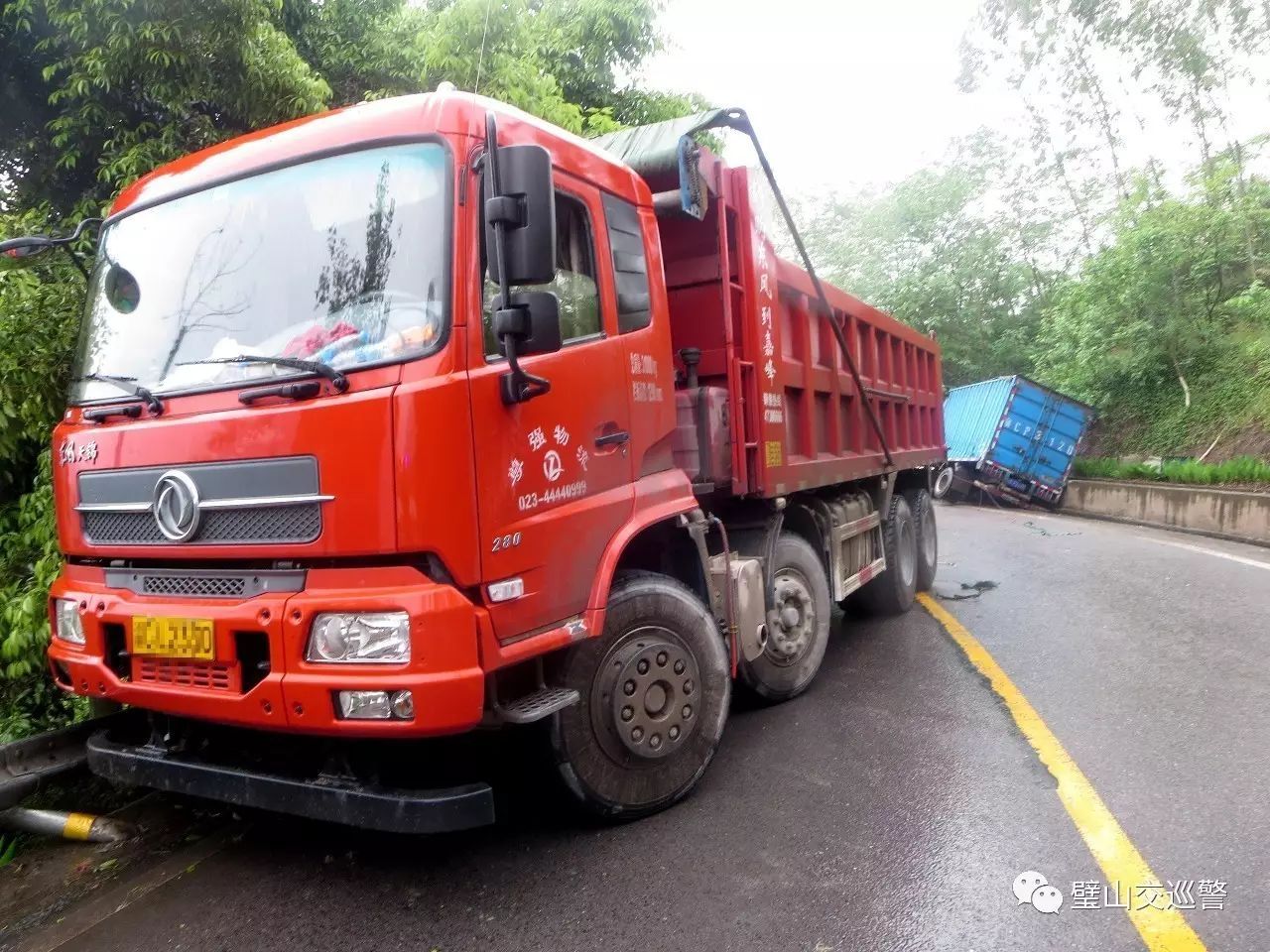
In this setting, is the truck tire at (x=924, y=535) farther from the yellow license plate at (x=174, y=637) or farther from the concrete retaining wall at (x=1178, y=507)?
the concrete retaining wall at (x=1178, y=507)

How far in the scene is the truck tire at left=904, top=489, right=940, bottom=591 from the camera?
821 centimetres

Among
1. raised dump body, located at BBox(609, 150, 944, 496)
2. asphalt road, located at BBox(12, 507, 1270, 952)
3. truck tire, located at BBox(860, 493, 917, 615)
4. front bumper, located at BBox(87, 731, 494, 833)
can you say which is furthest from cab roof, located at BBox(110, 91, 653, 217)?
truck tire, located at BBox(860, 493, 917, 615)

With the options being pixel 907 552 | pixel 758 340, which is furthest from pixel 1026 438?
pixel 758 340

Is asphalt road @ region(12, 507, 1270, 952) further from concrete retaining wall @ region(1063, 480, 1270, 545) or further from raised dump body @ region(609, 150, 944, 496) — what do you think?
concrete retaining wall @ region(1063, 480, 1270, 545)

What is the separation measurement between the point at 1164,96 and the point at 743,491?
80.3ft

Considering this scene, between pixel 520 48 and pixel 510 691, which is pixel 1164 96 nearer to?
pixel 520 48

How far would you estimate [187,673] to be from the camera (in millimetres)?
2865

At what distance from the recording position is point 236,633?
2752 millimetres

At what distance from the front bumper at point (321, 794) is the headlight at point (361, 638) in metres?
0.45

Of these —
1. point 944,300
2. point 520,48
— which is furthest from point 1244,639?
point 944,300

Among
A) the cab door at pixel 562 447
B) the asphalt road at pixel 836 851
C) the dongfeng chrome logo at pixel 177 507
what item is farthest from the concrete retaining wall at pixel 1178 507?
the dongfeng chrome logo at pixel 177 507

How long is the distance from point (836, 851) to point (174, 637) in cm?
236

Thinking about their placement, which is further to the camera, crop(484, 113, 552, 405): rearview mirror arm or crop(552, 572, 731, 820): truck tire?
crop(552, 572, 731, 820): truck tire

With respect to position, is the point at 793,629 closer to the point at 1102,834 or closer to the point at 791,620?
the point at 791,620
